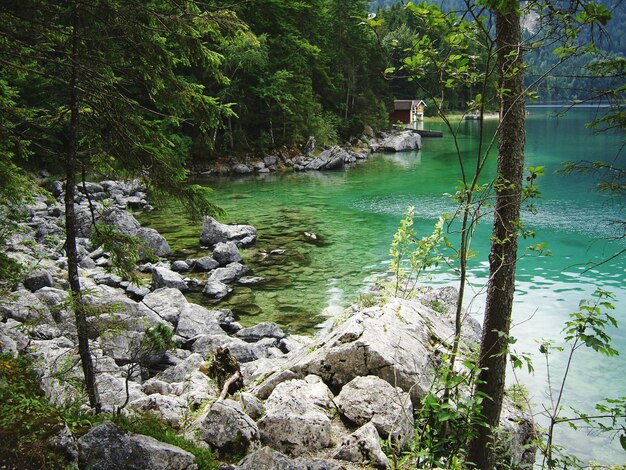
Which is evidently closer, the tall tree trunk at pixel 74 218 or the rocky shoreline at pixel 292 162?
the tall tree trunk at pixel 74 218

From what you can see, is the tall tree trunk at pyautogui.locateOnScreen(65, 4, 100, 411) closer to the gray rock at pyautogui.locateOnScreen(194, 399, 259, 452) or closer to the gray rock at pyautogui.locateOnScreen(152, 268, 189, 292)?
the gray rock at pyautogui.locateOnScreen(194, 399, 259, 452)

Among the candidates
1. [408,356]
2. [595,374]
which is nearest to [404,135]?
[595,374]

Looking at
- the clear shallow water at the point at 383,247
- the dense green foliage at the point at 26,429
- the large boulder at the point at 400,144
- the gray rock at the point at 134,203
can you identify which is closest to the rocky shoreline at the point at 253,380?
the dense green foliage at the point at 26,429

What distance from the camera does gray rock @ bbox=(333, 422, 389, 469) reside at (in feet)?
16.4

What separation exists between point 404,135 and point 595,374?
146ft

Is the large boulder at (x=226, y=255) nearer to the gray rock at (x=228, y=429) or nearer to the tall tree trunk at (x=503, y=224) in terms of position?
the gray rock at (x=228, y=429)

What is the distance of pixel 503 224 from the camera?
5.28 m

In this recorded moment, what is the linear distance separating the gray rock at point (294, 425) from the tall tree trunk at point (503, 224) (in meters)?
1.70

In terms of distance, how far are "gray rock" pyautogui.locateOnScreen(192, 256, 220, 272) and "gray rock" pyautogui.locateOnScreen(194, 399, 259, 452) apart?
1071cm

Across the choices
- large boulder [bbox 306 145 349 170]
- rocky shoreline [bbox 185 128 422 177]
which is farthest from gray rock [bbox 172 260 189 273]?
large boulder [bbox 306 145 349 170]

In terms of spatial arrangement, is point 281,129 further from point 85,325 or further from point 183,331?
point 85,325

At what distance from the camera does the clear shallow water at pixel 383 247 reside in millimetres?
10930

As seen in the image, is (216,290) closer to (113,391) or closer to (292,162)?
(113,391)

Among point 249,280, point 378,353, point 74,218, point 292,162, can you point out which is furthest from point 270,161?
point 74,218
